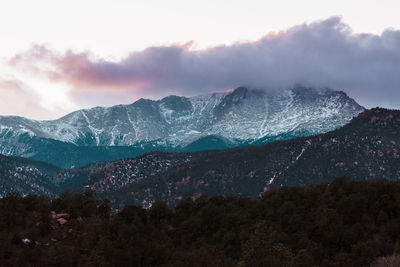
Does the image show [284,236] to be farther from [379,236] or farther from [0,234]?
[0,234]

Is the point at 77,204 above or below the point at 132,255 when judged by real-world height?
above

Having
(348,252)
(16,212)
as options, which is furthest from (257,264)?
(16,212)

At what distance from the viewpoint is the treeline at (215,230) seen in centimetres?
10012

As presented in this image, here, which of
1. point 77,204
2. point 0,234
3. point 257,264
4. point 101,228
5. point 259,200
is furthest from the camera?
point 259,200

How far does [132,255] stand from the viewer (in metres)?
114

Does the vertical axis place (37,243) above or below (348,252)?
above

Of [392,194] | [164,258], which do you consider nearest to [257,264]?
[164,258]

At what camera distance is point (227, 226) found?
450 feet

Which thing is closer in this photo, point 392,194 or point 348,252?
point 348,252

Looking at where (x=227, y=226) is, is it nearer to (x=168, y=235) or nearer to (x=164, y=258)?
(x=168, y=235)

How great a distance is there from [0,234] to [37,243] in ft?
24.0

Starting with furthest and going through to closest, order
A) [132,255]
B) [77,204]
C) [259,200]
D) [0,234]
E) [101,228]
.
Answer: [259,200], [77,204], [101,228], [132,255], [0,234]

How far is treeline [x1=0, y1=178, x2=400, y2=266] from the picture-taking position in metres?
100

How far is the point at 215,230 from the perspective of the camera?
455ft
